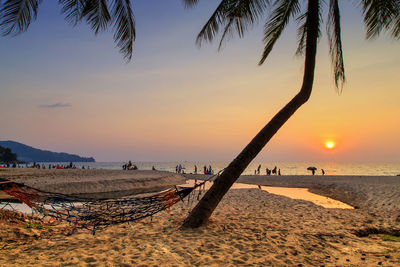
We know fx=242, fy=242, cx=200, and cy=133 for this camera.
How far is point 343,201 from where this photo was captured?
11484 mm

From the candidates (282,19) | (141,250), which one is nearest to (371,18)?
(282,19)

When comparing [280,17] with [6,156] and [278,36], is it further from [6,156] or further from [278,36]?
[6,156]

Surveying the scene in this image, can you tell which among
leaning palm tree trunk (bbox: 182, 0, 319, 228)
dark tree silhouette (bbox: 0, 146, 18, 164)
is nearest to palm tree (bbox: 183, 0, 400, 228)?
leaning palm tree trunk (bbox: 182, 0, 319, 228)

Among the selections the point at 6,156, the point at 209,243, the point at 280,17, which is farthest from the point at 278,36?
the point at 6,156

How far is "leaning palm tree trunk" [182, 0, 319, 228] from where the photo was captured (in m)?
4.98

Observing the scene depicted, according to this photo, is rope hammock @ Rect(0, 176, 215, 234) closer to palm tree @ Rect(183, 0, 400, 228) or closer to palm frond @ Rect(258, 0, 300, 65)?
palm tree @ Rect(183, 0, 400, 228)

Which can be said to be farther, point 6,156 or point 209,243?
point 6,156

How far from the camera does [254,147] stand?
5.00m

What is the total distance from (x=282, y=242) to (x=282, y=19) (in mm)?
5214

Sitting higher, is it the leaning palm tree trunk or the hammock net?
the leaning palm tree trunk

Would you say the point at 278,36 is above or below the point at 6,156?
above

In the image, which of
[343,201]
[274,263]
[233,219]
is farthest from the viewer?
[343,201]

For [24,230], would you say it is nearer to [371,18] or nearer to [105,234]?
[105,234]

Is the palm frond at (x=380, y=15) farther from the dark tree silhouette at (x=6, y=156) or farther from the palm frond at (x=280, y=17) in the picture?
the dark tree silhouette at (x=6, y=156)
